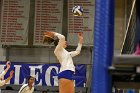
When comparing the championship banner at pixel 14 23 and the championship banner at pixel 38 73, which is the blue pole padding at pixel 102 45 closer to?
the championship banner at pixel 38 73

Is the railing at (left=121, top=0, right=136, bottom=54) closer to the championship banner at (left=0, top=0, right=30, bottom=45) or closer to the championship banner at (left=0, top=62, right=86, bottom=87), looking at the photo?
the championship banner at (left=0, top=62, right=86, bottom=87)

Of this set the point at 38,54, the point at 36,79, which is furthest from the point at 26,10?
the point at 36,79

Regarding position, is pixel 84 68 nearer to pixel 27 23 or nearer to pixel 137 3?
pixel 27 23

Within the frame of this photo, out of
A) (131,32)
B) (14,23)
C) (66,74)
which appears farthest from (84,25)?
(131,32)

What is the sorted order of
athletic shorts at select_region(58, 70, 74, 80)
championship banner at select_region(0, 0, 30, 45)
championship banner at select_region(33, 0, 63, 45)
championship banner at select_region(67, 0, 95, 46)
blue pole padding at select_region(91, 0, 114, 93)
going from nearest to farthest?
blue pole padding at select_region(91, 0, 114, 93) < athletic shorts at select_region(58, 70, 74, 80) < championship banner at select_region(67, 0, 95, 46) < championship banner at select_region(33, 0, 63, 45) < championship banner at select_region(0, 0, 30, 45)

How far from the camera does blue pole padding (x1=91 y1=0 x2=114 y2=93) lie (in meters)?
2.48

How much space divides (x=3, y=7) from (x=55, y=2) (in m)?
2.20

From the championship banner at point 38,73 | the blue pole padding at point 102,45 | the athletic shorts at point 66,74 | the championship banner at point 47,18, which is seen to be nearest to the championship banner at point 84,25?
the championship banner at point 47,18

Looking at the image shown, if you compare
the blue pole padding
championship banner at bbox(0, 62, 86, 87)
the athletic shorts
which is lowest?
championship banner at bbox(0, 62, 86, 87)

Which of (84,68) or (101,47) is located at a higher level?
(101,47)

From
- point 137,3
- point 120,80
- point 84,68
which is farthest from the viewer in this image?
point 84,68

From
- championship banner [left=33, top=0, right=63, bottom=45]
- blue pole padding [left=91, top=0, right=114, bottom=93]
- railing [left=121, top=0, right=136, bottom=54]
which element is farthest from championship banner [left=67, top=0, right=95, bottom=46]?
blue pole padding [left=91, top=0, right=114, bottom=93]

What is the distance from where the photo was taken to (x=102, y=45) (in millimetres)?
2488

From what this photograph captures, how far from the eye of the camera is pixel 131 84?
2.86 metres
